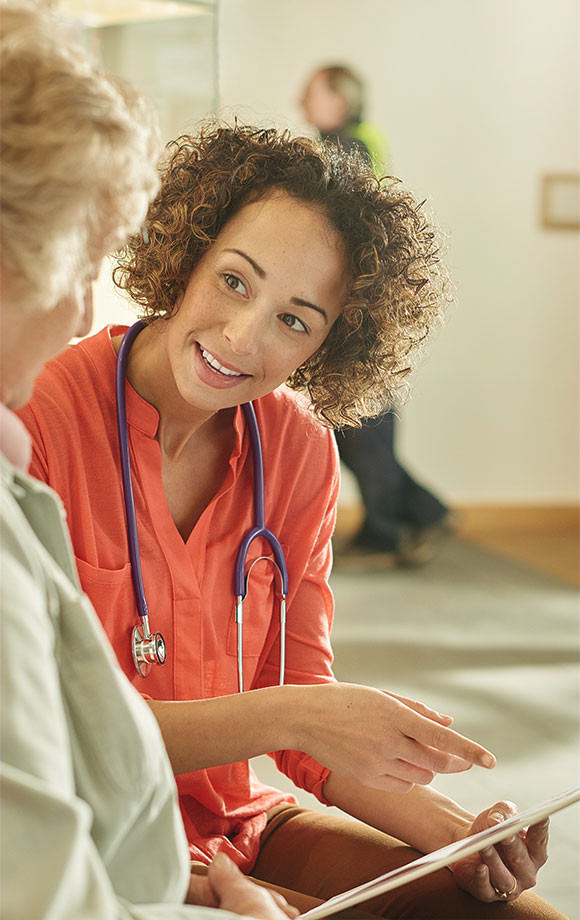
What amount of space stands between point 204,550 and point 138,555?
109 mm

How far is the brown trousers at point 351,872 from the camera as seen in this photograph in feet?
3.91

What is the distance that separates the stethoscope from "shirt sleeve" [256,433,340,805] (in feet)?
0.07

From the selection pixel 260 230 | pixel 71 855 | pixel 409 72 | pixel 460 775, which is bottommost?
pixel 460 775

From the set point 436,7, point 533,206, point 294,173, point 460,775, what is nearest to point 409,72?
point 436,7

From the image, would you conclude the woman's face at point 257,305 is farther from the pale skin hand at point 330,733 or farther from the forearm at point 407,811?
the forearm at point 407,811

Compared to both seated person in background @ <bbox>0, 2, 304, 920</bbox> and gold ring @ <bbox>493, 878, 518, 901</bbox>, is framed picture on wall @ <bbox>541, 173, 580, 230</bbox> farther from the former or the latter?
seated person in background @ <bbox>0, 2, 304, 920</bbox>

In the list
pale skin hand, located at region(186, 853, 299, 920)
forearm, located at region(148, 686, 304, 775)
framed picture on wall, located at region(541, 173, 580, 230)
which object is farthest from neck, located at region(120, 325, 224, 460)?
framed picture on wall, located at region(541, 173, 580, 230)

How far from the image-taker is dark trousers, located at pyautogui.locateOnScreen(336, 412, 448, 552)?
4.61 meters

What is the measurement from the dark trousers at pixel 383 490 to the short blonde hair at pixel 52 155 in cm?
382

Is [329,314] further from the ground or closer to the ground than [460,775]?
further from the ground

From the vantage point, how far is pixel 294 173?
1.35m

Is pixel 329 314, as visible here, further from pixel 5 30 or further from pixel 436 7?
pixel 436 7

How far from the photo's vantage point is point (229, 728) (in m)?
1.09

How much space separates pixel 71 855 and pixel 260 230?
86 cm
